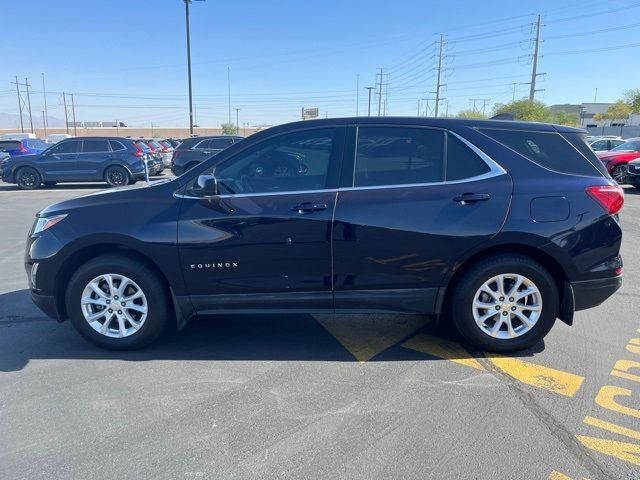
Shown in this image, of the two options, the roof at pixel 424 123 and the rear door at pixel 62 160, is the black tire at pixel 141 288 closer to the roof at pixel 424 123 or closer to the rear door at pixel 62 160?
the roof at pixel 424 123

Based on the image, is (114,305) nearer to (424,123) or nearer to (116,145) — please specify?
(424,123)

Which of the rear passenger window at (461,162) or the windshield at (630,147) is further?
the windshield at (630,147)

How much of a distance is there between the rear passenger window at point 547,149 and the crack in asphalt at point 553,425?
1.64 metres

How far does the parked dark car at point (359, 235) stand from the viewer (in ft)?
11.7

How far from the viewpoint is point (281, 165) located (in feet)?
12.5

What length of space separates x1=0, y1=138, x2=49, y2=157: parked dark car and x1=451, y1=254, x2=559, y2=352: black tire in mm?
20701

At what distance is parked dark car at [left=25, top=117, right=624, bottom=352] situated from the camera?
3566mm

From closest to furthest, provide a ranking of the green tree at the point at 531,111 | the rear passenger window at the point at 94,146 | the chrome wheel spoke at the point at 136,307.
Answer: the chrome wheel spoke at the point at 136,307, the rear passenger window at the point at 94,146, the green tree at the point at 531,111

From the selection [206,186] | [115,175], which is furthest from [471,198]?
[115,175]

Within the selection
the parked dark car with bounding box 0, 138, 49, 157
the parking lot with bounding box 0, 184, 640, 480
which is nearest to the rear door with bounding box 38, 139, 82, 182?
the parked dark car with bounding box 0, 138, 49, 157

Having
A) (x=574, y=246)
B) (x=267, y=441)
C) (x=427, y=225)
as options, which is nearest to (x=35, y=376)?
(x=267, y=441)

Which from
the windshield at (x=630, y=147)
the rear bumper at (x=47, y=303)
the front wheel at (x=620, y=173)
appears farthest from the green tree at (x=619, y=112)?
the rear bumper at (x=47, y=303)

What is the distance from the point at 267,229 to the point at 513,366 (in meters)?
2.17

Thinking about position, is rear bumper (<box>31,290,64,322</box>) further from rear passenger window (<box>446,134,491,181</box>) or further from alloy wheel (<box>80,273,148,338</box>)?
rear passenger window (<box>446,134,491,181</box>)
